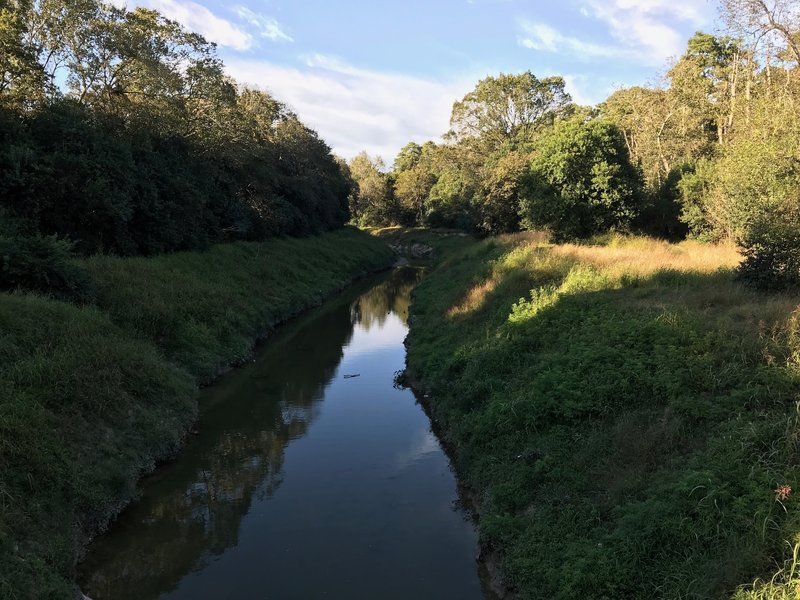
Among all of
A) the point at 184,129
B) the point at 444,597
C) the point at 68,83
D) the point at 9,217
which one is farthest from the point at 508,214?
the point at 444,597

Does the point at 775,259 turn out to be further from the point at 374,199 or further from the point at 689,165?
the point at 374,199

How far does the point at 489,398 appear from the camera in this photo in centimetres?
1262

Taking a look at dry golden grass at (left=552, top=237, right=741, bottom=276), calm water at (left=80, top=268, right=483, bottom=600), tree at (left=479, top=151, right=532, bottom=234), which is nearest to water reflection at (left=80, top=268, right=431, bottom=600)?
calm water at (left=80, top=268, right=483, bottom=600)

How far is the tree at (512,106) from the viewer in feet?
202

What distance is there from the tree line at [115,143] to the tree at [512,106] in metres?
33.6

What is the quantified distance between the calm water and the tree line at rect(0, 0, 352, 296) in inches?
316

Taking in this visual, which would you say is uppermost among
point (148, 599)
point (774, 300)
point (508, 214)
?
point (508, 214)

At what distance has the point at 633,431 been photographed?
28.7 ft

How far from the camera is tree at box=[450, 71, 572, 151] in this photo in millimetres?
61594

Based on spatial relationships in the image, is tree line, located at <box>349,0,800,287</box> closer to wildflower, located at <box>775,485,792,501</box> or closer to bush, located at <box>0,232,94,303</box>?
wildflower, located at <box>775,485,792,501</box>

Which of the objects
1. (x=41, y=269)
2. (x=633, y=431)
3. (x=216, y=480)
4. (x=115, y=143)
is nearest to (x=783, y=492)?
(x=633, y=431)

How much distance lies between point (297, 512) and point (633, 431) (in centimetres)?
651

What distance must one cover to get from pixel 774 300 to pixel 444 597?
9.85 metres

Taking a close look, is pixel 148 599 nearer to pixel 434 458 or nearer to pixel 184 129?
pixel 434 458
